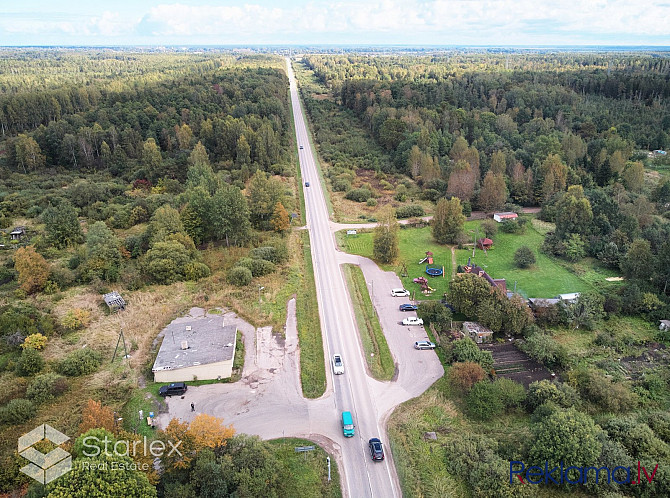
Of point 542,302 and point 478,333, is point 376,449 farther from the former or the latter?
point 542,302

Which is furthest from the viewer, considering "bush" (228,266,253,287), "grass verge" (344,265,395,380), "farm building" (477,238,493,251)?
"farm building" (477,238,493,251)

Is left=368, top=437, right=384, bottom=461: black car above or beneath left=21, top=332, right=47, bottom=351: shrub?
beneath

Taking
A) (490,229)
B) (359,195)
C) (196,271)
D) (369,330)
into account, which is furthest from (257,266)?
(490,229)

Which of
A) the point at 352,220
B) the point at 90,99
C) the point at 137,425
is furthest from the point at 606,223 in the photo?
the point at 90,99

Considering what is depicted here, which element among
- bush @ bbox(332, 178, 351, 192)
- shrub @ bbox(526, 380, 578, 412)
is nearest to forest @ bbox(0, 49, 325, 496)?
bush @ bbox(332, 178, 351, 192)

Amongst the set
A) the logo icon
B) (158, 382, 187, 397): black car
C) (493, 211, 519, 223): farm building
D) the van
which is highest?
the logo icon

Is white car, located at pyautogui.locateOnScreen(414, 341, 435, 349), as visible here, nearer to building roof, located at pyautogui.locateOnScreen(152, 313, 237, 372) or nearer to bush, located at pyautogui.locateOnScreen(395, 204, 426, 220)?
building roof, located at pyautogui.locateOnScreen(152, 313, 237, 372)
